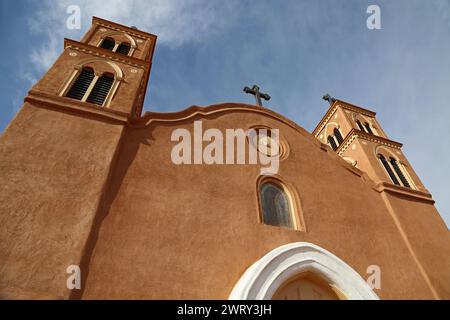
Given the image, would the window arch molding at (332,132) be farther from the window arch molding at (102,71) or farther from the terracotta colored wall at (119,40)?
the window arch molding at (102,71)

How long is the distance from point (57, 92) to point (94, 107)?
3.45 ft

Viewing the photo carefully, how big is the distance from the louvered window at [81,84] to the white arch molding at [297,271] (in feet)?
18.7

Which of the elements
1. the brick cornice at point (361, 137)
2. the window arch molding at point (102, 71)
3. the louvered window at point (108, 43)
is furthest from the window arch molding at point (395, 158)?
the louvered window at point (108, 43)

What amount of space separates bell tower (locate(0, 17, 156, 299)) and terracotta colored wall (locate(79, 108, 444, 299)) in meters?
0.31

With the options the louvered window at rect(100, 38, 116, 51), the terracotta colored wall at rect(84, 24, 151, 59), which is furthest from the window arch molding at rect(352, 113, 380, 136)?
the louvered window at rect(100, 38, 116, 51)

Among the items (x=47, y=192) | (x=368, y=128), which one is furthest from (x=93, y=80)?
(x=368, y=128)

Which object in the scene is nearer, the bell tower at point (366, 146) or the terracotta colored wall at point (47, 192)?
the terracotta colored wall at point (47, 192)

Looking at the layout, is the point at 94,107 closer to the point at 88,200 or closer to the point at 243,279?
the point at 88,200

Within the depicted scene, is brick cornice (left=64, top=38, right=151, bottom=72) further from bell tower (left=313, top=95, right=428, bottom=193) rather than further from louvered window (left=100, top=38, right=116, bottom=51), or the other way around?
bell tower (left=313, top=95, right=428, bottom=193)

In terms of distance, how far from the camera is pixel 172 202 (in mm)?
5328

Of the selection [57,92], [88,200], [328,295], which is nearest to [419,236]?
[328,295]

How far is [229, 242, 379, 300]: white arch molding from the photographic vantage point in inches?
182

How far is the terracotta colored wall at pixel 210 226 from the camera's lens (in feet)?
14.3

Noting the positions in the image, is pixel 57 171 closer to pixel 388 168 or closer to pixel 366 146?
pixel 366 146
